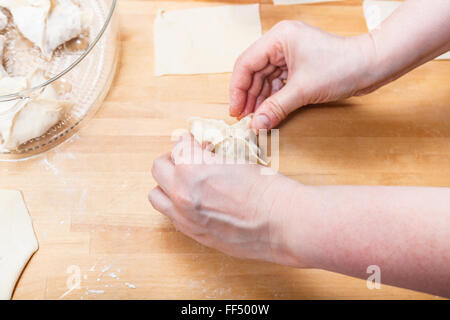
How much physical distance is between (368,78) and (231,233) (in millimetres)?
460

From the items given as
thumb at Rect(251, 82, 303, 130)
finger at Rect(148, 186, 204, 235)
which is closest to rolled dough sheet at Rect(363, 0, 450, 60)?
thumb at Rect(251, 82, 303, 130)

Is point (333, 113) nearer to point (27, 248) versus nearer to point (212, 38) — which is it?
point (212, 38)

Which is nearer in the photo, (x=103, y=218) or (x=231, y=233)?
(x=231, y=233)

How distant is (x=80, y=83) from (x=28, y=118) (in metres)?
0.15

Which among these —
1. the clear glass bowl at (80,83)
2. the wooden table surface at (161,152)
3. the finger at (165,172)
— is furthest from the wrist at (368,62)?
the clear glass bowl at (80,83)

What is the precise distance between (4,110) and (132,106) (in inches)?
10.8

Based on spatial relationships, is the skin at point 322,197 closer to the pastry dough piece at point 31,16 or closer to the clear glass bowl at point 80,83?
the clear glass bowl at point 80,83

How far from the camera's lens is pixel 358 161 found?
0.91m

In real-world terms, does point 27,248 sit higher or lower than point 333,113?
lower

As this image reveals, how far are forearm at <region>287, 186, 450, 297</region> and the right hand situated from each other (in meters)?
0.30
